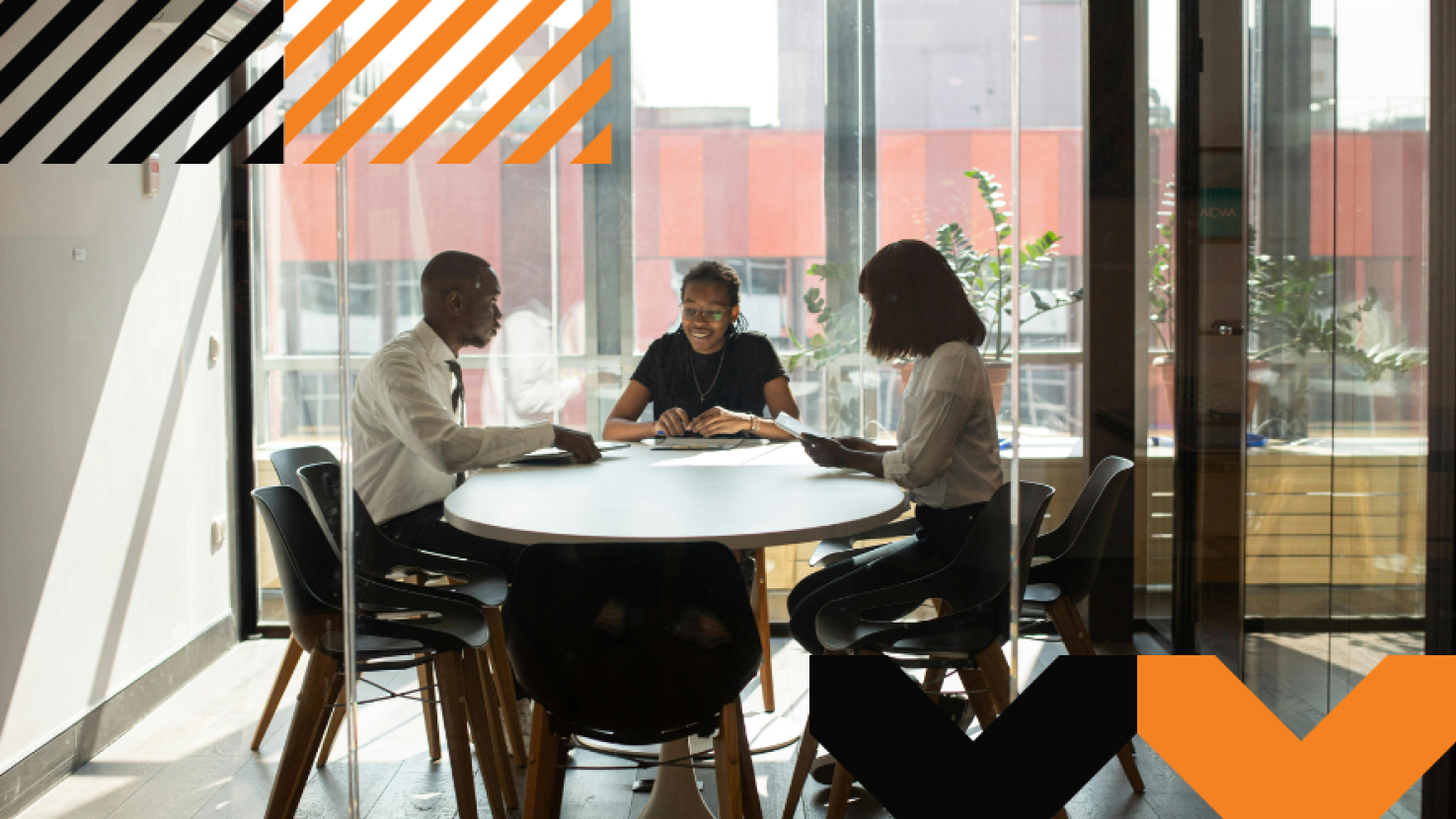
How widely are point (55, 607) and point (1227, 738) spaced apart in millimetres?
2908

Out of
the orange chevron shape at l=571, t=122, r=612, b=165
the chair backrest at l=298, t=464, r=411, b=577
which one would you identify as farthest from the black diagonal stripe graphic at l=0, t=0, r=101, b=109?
the orange chevron shape at l=571, t=122, r=612, b=165

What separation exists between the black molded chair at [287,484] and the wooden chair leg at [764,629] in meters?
0.83

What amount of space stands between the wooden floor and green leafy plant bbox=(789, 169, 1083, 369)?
0.70 metres

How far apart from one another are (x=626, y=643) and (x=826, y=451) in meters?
0.66

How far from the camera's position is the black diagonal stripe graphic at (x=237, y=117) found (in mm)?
2607

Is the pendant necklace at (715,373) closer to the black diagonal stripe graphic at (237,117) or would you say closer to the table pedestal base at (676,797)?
the table pedestal base at (676,797)

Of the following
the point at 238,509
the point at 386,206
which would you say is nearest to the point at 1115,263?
the point at 386,206

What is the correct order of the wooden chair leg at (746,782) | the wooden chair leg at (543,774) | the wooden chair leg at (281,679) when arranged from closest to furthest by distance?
the wooden chair leg at (543,774), the wooden chair leg at (746,782), the wooden chair leg at (281,679)

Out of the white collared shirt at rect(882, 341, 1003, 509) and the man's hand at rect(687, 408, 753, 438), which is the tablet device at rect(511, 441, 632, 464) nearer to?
the man's hand at rect(687, 408, 753, 438)

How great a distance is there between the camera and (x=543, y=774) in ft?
7.09

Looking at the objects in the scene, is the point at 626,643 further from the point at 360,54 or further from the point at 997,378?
the point at 360,54

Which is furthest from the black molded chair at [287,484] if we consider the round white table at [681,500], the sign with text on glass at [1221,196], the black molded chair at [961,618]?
the sign with text on glass at [1221,196]

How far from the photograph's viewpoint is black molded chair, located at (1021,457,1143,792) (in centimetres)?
252

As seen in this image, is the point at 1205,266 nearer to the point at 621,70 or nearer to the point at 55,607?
the point at 621,70
